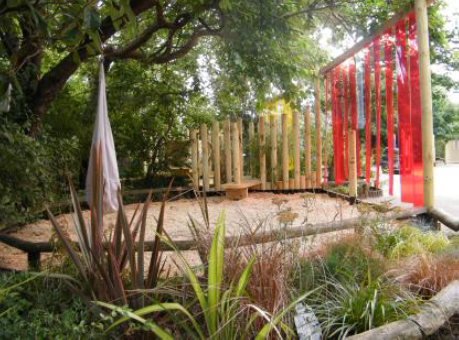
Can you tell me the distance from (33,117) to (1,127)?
103 centimetres

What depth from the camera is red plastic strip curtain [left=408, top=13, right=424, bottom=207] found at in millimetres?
4094

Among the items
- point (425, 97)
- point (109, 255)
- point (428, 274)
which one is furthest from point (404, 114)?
point (109, 255)

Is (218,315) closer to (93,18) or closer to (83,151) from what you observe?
(93,18)

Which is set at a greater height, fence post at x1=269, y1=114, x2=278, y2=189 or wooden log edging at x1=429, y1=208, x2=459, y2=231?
fence post at x1=269, y1=114, x2=278, y2=189

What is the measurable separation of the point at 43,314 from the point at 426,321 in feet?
5.73

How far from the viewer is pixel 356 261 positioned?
2.43 metres

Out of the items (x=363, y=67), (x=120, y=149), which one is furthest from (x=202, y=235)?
(x=120, y=149)

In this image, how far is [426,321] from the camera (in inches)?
74.1

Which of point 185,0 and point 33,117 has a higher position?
point 185,0

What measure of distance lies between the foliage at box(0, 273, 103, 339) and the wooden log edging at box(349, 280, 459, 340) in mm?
1147

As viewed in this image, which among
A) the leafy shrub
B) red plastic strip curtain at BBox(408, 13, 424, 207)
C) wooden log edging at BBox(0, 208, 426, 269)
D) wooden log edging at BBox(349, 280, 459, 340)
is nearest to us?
wooden log edging at BBox(349, 280, 459, 340)

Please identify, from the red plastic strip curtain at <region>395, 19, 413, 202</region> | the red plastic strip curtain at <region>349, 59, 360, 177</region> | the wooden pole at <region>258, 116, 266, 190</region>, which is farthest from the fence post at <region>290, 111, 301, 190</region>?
the red plastic strip curtain at <region>395, 19, 413, 202</region>

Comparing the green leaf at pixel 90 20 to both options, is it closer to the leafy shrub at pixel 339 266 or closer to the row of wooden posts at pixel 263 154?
the leafy shrub at pixel 339 266

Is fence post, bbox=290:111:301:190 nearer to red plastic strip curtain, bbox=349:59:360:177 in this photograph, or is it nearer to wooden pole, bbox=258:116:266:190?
wooden pole, bbox=258:116:266:190
